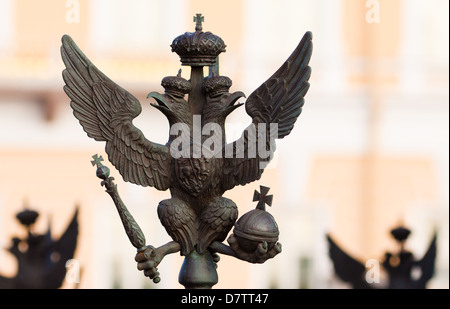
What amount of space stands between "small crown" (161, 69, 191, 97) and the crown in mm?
38

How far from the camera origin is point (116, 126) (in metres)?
2.82

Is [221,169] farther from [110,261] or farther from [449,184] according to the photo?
[449,184]

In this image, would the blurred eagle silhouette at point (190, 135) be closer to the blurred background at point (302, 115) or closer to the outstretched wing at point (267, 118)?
the outstretched wing at point (267, 118)

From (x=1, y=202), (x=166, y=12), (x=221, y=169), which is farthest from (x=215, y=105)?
(x=166, y=12)

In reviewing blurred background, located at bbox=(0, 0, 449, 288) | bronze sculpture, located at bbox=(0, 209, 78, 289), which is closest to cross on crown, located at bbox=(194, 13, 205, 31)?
bronze sculpture, located at bbox=(0, 209, 78, 289)

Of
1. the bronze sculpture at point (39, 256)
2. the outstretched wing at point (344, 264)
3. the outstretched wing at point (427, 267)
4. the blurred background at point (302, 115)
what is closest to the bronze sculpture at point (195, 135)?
the bronze sculpture at point (39, 256)

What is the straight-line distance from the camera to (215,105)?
2.80m

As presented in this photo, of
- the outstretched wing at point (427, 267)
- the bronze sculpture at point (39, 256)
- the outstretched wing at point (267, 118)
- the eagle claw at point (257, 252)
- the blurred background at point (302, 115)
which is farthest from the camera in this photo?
the blurred background at point (302, 115)

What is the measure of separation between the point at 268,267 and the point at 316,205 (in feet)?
1.87

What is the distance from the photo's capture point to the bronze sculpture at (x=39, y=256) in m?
4.24

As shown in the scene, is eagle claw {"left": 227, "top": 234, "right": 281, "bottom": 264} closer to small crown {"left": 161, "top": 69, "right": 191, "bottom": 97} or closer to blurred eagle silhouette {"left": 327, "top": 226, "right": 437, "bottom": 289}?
small crown {"left": 161, "top": 69, "right": 191, "bottom": 97}

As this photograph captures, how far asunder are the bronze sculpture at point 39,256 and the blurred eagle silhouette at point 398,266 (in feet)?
3.32

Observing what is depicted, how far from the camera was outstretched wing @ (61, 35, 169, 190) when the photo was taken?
110 inches
